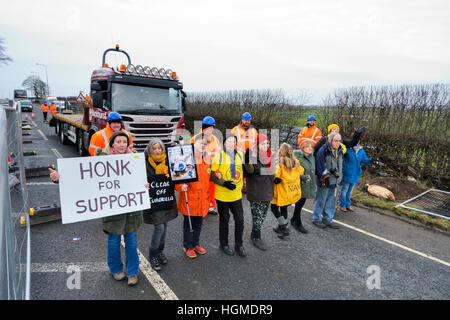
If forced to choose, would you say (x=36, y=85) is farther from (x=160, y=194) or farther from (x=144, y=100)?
(x=160, y=194)

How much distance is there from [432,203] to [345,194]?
2.23 metres

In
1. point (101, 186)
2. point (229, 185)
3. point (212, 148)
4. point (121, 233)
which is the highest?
point (212, 148)

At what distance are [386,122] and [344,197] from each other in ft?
12.5

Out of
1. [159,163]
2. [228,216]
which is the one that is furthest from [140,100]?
[228,216]

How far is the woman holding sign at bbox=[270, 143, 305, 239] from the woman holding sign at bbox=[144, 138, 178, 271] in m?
1.79

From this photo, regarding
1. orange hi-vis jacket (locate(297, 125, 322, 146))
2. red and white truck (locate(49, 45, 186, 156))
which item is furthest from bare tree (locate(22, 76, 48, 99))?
orange hi-vis jacket (locate(297, 125, 322, 146))

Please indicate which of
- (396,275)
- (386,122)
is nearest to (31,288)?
(396,275)

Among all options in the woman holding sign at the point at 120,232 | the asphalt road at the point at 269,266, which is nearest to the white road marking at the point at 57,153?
the asphalt road at the point at 269,266

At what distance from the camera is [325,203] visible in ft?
17.4

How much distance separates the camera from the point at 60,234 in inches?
175

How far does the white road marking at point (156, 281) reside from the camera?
10.1ft

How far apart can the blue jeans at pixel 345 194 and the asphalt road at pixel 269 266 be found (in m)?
0.89

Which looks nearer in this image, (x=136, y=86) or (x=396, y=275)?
(x=396, y=275)
